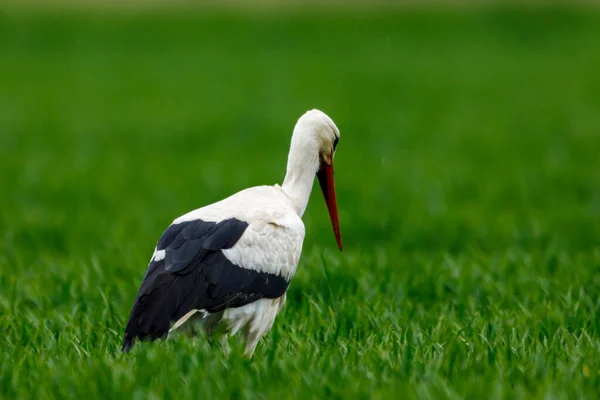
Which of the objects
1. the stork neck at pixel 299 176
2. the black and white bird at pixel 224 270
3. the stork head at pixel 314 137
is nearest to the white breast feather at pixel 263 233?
the black and white bird at pixel 224 270

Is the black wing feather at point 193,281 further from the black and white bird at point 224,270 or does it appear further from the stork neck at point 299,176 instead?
the stork neck at point 299,176

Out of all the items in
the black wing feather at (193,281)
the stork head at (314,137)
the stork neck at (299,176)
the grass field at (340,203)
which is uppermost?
the stork head at (314,137)

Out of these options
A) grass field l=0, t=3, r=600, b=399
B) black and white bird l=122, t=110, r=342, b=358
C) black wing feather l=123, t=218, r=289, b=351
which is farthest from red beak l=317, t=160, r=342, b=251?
black wing feather l=123, t=218, r=289, b=351

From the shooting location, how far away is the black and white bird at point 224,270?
4.70 m

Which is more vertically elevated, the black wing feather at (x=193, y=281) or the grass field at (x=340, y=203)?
the black wing feather at (x=193, y=281)

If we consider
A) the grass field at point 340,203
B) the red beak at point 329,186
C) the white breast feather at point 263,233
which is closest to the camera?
the grass field at point 340,203

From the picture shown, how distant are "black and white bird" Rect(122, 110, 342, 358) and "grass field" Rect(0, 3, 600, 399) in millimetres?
151

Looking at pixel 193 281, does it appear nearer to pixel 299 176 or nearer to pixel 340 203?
pixel 299 176

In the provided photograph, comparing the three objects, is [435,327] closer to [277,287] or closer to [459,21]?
[277,287]

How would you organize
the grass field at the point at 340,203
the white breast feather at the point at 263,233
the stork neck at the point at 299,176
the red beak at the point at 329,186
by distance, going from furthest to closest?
the red beak at the point at 329,186 → the stork neck at the point at 299,176 → the white breast feather at the point at 263,233 → the grass field at the point at 340,203

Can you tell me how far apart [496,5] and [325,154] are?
28.7 metres

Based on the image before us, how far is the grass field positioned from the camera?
15.2 ft

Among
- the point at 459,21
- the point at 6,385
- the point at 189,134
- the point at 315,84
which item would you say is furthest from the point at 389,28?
the point at 6,385

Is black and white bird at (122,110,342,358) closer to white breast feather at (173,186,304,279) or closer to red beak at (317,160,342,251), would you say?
white breast feather at (173,186,304,279)
